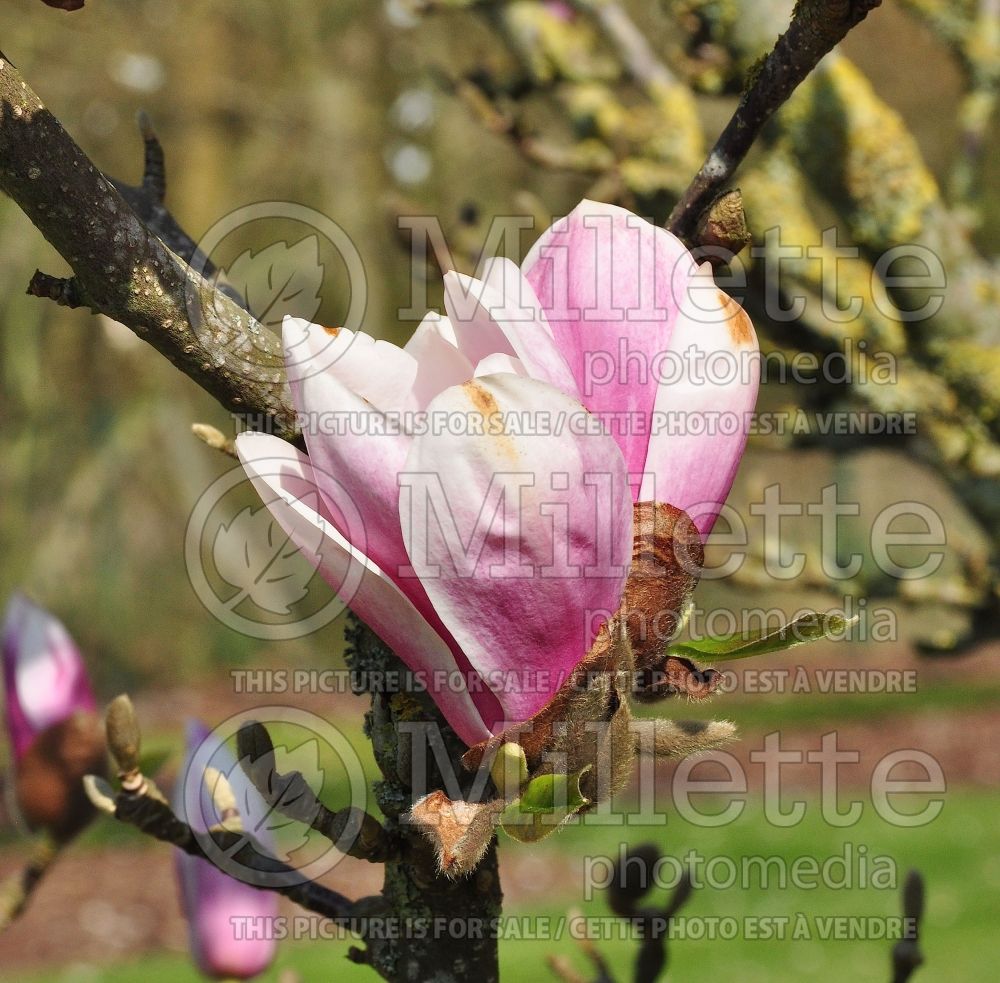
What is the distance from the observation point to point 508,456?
1.22 feet

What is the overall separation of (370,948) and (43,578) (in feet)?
20.1

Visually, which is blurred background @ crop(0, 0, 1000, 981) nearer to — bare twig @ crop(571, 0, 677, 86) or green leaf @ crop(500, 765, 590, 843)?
bare twig @ crop(571, 0, 677, 86)

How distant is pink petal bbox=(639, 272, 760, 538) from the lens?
1.37 ft

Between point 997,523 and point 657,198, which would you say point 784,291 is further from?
point 997,523

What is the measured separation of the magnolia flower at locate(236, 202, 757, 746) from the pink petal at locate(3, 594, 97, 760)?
15.0 inches

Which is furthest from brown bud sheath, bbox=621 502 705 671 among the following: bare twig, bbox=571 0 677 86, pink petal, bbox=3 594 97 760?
bare twig, bbox=571 0 677 86

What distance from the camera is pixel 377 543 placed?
1.33ft

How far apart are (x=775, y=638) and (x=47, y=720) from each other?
0.49 metres

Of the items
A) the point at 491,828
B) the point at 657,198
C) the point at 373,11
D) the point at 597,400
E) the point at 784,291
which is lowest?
the point at 491,828

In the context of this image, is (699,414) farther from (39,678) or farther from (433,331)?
(39,678)

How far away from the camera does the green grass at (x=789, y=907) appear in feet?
12.2

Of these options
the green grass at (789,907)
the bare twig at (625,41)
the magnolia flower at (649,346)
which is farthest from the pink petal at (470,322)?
the green grass at (789,907)

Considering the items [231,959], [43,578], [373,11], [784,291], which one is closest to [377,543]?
[231,959]

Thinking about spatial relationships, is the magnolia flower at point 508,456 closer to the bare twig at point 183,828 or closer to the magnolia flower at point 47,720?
the bare twig at point 183,828
